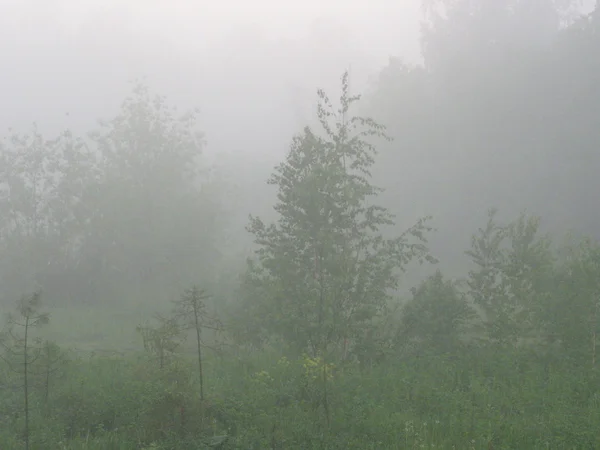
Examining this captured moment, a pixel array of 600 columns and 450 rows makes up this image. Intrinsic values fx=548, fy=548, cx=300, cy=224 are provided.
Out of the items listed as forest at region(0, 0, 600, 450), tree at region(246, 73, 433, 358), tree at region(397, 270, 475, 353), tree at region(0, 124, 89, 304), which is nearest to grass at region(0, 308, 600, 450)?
forest at region(0, 0, 600, 450)

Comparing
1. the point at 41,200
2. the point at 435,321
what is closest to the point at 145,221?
the point at 41,200

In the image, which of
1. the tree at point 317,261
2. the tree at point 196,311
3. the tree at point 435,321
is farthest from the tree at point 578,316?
the tree at point 196,311

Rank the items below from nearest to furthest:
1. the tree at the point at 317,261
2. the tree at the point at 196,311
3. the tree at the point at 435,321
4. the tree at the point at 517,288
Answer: the tree at the point at 196,311, the tree at the point at 317,261, the tree at the point at 517,288, the tree at the point at 435,321

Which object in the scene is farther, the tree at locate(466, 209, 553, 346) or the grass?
the tree at locate(466, 209, 553, 346)

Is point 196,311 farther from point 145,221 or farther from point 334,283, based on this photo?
point 145,221

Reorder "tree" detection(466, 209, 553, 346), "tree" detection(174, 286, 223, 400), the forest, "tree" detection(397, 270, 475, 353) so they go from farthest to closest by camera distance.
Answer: "tree" detection(397, 270, 475, 353)
"tree" detection(466, 209, 553, 346)
the forest
"tree" detection(174, 286, 223, 400)

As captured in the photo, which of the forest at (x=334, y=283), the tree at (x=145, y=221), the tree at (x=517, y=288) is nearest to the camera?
the forest at (x=334, y=283)

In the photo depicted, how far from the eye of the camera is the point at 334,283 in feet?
43.1

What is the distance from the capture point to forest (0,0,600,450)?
9.27 metres

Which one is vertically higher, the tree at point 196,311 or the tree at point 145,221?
the tree at point 145,221

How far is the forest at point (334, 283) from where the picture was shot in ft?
30.4

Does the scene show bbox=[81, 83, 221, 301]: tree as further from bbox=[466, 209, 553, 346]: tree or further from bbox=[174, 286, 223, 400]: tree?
bbox=[174, 286, 223, 400]: tree

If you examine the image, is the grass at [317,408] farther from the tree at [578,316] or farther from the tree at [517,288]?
the tree at [517,288]

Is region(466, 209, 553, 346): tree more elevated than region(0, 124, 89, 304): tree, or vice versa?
region(0, 124, 89, 304): tree
